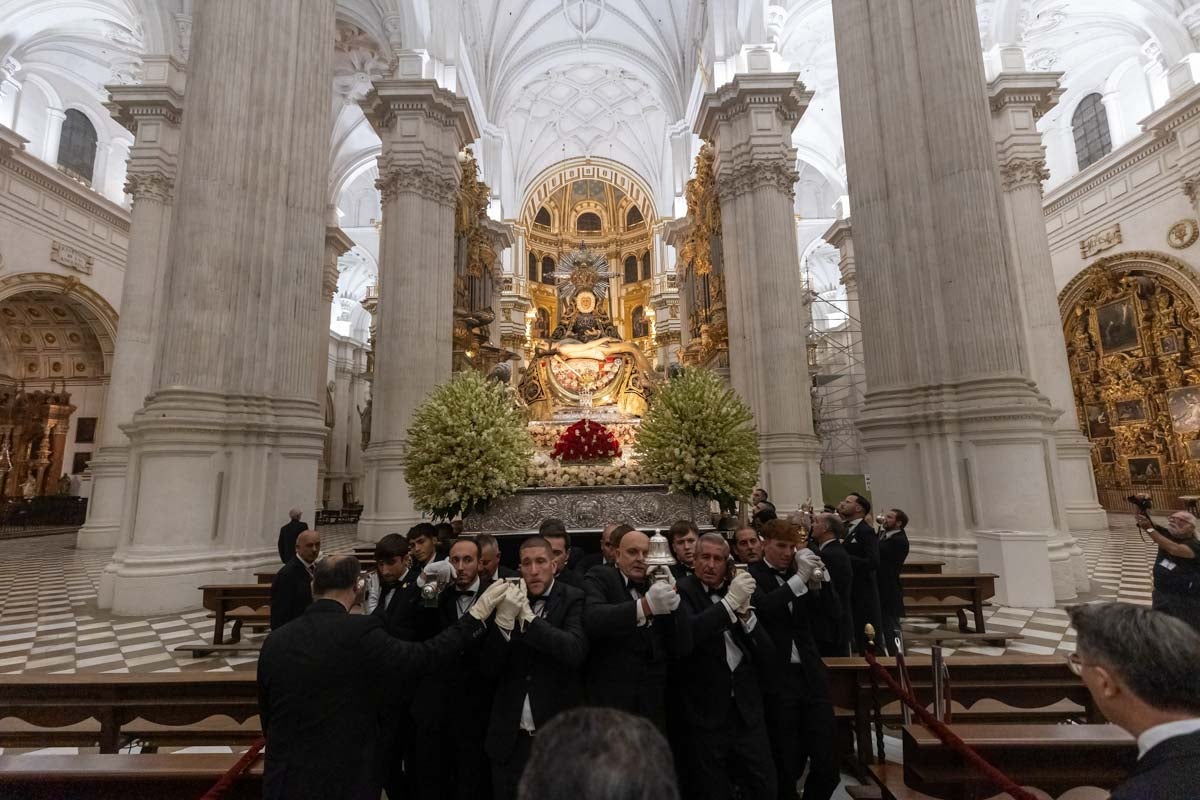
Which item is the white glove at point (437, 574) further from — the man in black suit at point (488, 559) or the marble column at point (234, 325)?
the marble column at point (234, 325)

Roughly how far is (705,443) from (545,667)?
4300 mm

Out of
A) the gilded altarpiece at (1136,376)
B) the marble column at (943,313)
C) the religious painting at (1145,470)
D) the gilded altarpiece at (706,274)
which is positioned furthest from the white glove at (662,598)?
the religious painting at (1145,470)

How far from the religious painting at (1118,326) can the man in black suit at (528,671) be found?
23.4m

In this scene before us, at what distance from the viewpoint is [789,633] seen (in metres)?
2.69

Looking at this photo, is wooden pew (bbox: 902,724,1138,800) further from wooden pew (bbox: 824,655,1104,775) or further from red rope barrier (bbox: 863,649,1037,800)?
wooden pew (bbox: 824,655,1104,775)

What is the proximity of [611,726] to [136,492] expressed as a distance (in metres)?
7.99

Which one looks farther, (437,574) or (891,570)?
(891,570)

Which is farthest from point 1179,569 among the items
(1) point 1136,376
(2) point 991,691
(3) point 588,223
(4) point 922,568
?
(3) point 588,223

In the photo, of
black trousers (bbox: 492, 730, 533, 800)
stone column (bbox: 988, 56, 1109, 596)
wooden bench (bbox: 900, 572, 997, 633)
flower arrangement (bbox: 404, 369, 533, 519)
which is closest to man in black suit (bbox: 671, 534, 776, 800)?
black trousers (bbox: 492, 730, 533, 800)

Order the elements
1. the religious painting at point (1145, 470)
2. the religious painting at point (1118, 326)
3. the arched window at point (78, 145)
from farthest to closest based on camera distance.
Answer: the arched window at point (78, 145), the religious painting at point (1118, 326), the religious painting at point (1145, 470)

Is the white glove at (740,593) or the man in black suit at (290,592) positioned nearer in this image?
the white glove at (740,593)

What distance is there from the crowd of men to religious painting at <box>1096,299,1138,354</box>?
875 inches

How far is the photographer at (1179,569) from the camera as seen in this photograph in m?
3.58

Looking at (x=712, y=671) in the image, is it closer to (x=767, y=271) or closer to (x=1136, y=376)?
(x=767, y=271)
